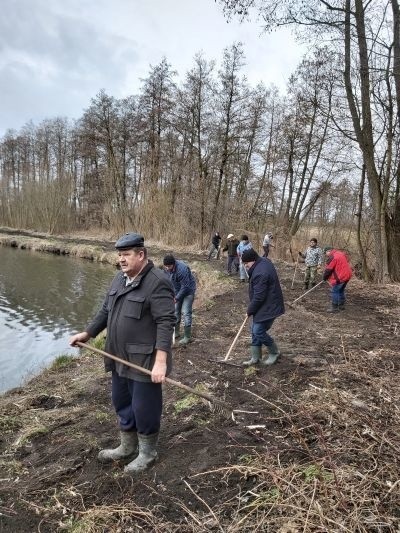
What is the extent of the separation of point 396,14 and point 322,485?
13904 millimetres

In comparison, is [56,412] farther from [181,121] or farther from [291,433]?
[181,121]

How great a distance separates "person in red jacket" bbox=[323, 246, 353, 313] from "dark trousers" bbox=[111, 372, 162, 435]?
24.5 feet

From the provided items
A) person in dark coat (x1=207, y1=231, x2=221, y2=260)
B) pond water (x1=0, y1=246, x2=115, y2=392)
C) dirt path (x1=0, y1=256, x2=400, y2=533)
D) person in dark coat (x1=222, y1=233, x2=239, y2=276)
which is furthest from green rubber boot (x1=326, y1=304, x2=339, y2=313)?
person in dark coat (x1=207, y1=231, x2=221, y2=260)

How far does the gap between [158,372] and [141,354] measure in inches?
9.7

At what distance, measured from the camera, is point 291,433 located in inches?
153

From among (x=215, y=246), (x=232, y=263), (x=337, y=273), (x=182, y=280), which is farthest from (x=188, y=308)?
(x=215, y=246)

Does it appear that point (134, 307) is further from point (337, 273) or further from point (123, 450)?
point (337, 273)

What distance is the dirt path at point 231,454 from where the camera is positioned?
9.63 ft

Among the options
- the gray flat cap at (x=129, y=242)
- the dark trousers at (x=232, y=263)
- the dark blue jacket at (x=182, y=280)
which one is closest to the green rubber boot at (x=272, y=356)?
the dark blue jacket at (x=182, y=280)

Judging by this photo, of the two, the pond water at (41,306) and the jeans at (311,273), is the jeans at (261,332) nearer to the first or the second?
the pond water at (41,306)

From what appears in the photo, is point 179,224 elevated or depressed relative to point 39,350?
elevated

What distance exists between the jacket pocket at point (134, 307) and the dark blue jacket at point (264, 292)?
288 cm

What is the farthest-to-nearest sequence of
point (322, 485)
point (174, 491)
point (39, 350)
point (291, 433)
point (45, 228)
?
point (45, 228) → point (39, 350) → point (291, 433) → point (174, 491) → point (322, 485)

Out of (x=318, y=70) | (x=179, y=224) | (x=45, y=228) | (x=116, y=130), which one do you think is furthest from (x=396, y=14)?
(x=45, y=228)
